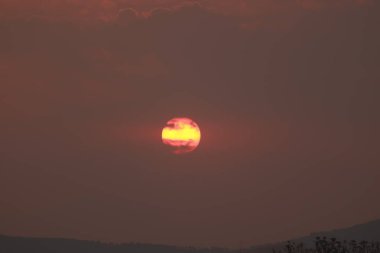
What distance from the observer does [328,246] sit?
588ft
